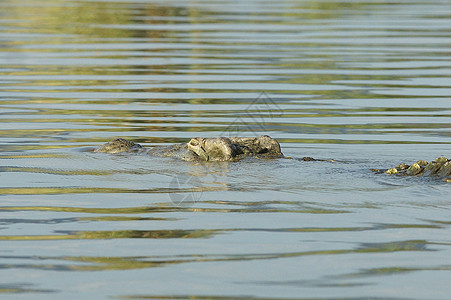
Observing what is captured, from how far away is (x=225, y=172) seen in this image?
34.8 feet

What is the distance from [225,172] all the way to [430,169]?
2123 millimetres

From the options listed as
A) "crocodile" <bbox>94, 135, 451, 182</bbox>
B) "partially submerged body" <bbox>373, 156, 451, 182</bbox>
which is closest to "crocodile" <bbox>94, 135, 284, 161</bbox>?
"crocodile" <bbox>94, 135, 451, 182</bbox>

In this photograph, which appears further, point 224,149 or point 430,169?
point 224,149

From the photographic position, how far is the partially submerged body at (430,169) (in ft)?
32.1

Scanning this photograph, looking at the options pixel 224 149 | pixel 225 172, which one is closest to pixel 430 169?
pixel 225 172

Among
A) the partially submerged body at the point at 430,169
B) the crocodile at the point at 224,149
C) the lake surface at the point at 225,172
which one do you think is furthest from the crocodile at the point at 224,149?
the partially submerged body at the point at 430,169

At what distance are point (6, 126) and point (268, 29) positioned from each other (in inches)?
666

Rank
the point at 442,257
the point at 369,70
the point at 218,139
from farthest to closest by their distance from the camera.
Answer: the point at 369,70 → the point at 218,139 → the point at 442,257

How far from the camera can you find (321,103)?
55.9 ft

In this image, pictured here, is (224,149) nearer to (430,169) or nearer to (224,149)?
(224,149)

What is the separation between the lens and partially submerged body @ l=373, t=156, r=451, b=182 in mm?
9781

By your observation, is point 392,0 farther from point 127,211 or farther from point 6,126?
point 127,211

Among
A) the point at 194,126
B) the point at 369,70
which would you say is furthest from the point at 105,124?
the point at 369,70

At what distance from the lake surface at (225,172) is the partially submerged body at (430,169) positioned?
20 centimetres
